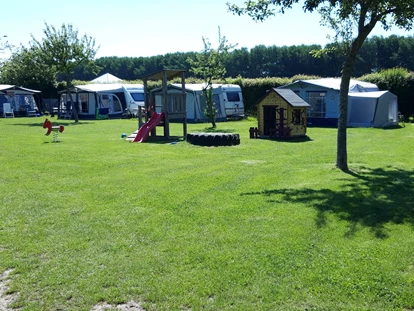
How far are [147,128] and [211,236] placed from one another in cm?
1210

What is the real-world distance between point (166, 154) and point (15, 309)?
9.11m

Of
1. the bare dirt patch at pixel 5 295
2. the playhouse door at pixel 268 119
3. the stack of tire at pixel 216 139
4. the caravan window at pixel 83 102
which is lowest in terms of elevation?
the bare dirt patch at pixel 5 295

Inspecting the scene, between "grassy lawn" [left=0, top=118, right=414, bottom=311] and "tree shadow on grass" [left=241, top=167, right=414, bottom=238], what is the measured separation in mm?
24

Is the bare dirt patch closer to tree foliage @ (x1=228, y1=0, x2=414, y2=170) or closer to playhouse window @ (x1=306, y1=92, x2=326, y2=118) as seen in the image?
tree foliage @ (x1=228, y1=0, x2=414, y2=170)

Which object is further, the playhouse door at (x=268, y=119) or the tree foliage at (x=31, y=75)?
the tree foliage at (x=31, y=75)

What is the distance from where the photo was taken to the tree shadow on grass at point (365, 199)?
5742 mm

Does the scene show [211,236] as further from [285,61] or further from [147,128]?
[285,61]

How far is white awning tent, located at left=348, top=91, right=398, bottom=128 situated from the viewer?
22.0 meters

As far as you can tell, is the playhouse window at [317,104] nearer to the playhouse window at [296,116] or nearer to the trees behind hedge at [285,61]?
the playhouse window at [296,116]

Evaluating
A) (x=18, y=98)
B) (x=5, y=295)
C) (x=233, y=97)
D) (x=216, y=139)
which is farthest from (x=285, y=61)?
(x=5, y=295)

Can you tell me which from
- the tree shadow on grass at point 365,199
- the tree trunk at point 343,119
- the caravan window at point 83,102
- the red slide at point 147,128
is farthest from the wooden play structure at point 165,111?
the caravan window at point 83,102

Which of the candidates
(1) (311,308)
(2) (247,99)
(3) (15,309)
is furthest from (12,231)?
(2) (247,99)

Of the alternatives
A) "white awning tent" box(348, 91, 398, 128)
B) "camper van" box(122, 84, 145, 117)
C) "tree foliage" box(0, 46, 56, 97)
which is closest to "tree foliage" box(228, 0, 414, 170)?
"white awning tent" box(348, 91, 398, 128)

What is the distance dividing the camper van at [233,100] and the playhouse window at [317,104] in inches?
259
